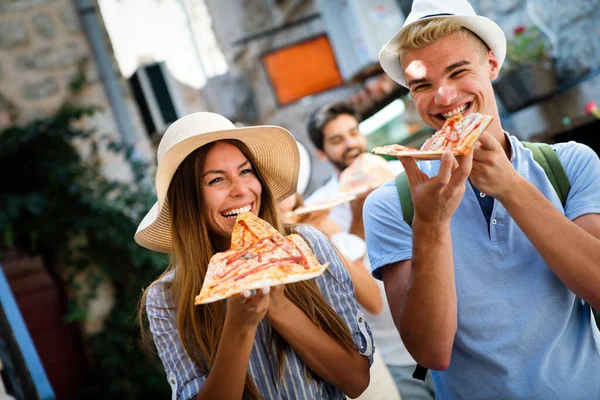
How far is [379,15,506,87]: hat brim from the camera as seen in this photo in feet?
6.76

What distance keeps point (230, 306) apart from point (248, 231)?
0.32 meters

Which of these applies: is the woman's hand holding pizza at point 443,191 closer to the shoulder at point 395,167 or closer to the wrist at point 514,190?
the wrist at point 514,190

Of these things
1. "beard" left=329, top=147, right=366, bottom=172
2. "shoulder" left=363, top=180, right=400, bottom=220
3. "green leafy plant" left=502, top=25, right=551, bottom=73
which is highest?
"green leafy plant" left=502, top=25, right=551, bottom=73

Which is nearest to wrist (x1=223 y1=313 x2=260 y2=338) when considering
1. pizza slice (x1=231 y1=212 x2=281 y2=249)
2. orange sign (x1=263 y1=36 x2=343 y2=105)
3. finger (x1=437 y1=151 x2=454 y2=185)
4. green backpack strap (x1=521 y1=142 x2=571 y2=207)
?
pizza slice (x1=231 y1=212 x2=281 y2=249)

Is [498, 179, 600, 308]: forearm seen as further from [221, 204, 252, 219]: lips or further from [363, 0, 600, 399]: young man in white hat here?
[221, 204, 252, 219]: lips

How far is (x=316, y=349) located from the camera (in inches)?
80.0

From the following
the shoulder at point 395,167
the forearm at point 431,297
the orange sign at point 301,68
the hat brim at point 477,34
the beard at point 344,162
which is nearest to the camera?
the forearm at point 431,297

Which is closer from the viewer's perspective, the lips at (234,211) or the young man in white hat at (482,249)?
the young man in white hat at (482,249)

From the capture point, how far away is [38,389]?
3100mm

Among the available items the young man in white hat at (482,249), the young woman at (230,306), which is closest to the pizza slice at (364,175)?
the young woman at (230,306)

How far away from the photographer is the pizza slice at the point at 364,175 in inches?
137

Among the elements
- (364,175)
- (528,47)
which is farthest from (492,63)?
(528,47)

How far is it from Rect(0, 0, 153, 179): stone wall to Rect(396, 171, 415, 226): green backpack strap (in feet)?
16.2

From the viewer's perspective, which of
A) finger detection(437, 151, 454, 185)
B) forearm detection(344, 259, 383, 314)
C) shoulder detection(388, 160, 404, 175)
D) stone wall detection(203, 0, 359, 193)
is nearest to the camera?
finger detection(437, 151, 454, 185)
